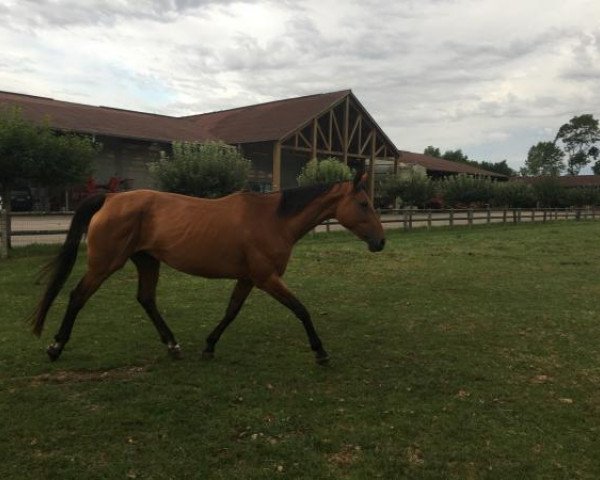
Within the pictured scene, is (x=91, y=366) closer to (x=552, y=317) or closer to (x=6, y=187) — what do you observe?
(x=552, y=317)

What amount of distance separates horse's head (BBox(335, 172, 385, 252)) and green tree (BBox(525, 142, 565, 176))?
107 m

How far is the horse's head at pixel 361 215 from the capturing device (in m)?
5.29

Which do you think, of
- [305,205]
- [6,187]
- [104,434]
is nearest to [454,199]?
[6,187]

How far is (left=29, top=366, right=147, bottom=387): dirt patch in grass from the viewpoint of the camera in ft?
15.1

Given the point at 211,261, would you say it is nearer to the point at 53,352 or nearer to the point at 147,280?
the point at 147,280

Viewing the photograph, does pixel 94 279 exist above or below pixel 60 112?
below

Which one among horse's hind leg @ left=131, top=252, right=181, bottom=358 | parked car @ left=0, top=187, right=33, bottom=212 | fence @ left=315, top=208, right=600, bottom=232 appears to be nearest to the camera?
horse's hind leg @ left=131, top=252, right=181, bottom=358

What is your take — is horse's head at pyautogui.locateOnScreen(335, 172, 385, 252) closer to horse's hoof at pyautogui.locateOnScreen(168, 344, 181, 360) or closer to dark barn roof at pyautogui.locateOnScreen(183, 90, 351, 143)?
horse's hoof at pyautogui.locateOnScreen(168, 344, 181, 360)

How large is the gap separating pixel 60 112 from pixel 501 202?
26.6 meters

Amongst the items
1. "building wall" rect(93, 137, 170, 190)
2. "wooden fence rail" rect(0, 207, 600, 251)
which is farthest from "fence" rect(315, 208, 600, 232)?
"building wall" rect(93, 137, 170, 190)

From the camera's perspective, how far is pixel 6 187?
1261 centimetres

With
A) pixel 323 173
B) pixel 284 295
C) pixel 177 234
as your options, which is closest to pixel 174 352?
pixel 177 234

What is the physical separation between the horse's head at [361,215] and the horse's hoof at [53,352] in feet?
9.51

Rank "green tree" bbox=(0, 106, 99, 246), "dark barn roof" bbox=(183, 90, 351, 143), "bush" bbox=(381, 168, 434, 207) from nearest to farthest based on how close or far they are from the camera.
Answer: "green tree" bbox=(0, 106, 99, 246)
"bush" bbox=(381, 168, 434, 207)
"dark barn roof" bbox=(183, 90, 351, 143)
